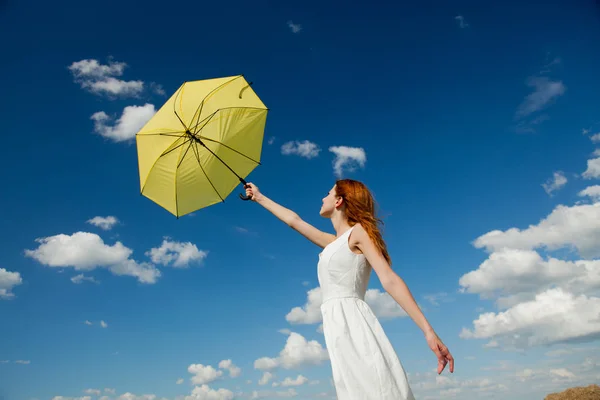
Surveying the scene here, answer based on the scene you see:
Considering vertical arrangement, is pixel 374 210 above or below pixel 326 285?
above

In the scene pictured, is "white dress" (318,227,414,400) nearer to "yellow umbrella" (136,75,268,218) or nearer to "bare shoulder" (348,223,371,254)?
"bare shoulder" (348,223,371,254)

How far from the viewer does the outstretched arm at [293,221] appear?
6.76 m

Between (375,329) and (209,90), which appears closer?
(375,329)

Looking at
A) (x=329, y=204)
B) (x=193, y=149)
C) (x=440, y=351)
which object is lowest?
(x=440, y=351)

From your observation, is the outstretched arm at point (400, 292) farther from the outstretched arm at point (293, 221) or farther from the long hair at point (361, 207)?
the outstretched arm at point (293, 221)

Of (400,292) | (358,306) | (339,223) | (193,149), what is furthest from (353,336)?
(193,149)

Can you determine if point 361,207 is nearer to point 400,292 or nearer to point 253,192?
point 400,292

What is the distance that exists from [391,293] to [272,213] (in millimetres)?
2979

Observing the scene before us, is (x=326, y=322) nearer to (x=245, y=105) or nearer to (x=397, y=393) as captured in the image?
(x=397, y=393)

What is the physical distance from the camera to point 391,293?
4891 millimetres

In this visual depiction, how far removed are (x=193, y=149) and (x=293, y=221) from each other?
3.37m

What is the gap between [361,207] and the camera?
605 cm

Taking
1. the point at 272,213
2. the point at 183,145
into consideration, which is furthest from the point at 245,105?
the point at 272,213

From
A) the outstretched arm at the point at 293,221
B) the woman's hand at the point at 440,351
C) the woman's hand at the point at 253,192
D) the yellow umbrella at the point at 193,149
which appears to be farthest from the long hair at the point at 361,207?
the yellow umbrella at the point at 193,149
